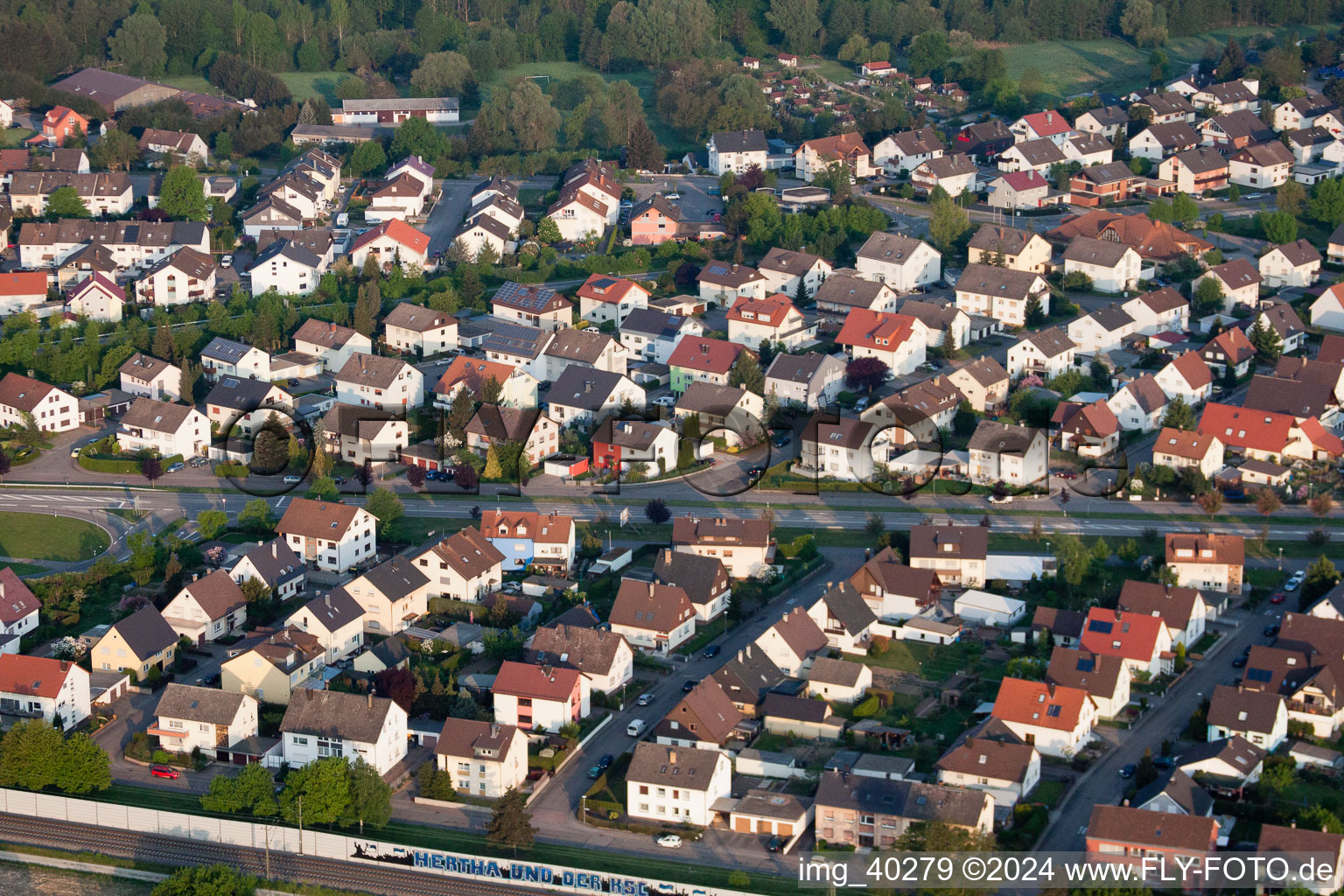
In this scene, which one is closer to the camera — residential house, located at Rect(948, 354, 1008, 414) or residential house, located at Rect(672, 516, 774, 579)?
residential house, located at Rect(672, 516, 774, 579)

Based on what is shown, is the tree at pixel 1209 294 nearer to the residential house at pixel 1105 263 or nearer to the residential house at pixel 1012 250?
the residential house at pixel 1105 263

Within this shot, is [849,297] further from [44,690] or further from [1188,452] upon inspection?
[44,690]

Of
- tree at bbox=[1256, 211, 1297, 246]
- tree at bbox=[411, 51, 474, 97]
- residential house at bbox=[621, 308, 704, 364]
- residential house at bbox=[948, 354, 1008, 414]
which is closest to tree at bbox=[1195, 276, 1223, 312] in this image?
tree at bbox=[1256, 211, 1297, 246]

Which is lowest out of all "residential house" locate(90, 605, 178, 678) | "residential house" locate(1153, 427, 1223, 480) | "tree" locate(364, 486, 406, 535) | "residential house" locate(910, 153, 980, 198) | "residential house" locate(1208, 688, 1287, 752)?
"residential house" locate(910, 153, 980, 198)

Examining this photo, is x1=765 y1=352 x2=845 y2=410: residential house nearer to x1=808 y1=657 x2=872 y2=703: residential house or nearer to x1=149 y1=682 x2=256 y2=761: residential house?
x1=808 y1=657 x2=872 y2=703: residential house

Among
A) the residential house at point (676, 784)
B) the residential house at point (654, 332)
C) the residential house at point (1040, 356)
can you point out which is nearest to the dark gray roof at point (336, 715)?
the residential house at point (676, 784)

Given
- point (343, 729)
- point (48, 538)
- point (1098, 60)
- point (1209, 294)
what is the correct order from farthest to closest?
point (1098, 60) → point (1209, 294) → point (48, 538) → point (343, 729)

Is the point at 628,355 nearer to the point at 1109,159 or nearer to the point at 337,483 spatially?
the point at 337,483

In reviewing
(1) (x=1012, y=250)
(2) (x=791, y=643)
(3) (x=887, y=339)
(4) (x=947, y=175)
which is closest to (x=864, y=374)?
(3) (x=887, y=339)
